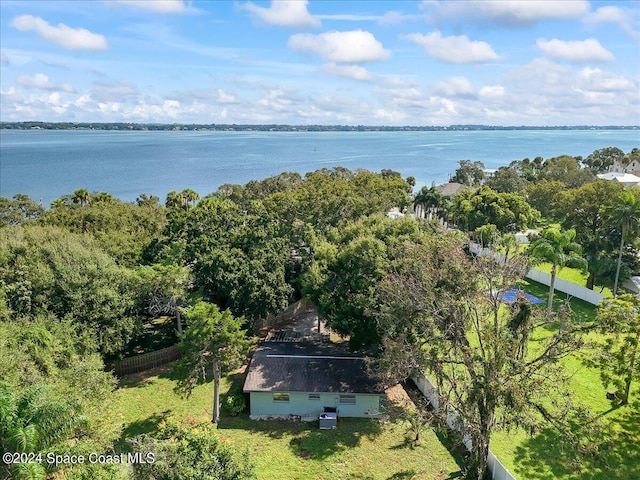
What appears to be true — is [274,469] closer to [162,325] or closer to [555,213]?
[162,325]

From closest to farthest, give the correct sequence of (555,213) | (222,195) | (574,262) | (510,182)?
(574,262) < (555,213) < (222,195) < (510,182)

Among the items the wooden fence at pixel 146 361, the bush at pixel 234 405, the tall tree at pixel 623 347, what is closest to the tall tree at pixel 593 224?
the tall tree at pixel 623 347

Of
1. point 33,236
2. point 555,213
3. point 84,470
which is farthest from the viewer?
point 555,213

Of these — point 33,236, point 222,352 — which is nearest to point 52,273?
point 33,236

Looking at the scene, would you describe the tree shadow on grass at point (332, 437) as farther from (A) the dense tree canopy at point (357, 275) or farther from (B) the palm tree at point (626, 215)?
(B) the palm tree at point (626, 215)

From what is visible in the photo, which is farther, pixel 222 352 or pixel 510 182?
pixel 510 182

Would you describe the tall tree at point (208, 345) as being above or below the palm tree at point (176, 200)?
below
